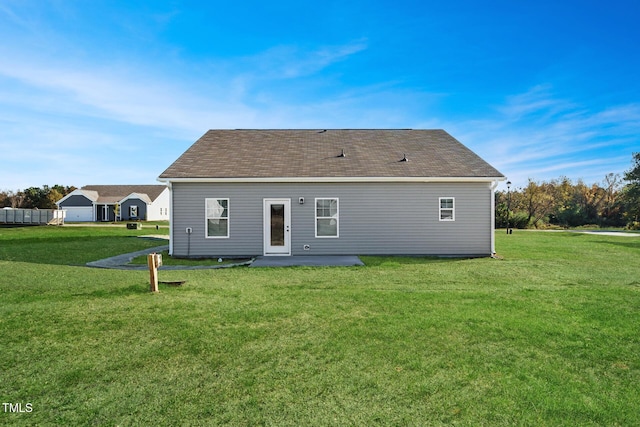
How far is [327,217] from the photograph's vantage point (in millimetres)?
13180

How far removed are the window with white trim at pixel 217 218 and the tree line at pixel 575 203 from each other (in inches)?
1093

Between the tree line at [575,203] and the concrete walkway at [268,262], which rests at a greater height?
A: the tree line at [575,203]

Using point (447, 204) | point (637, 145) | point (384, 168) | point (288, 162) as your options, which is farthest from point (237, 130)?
point (637, 145)

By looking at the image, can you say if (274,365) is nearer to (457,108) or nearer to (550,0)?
(550,0)

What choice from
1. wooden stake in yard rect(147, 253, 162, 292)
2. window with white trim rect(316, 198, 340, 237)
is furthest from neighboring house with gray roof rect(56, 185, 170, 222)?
wooden stake in yard rect(147, 253, 162, 292)

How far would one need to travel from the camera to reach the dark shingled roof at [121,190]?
5184 cm

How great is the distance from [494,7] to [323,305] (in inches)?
562

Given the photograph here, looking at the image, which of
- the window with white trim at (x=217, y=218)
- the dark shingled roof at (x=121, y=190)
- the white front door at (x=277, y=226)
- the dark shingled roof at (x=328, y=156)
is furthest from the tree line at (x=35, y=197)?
the white front door at (x=277, y=226)

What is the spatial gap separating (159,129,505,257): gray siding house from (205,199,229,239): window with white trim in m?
0.04

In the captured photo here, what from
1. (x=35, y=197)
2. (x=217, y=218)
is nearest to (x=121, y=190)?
(x=35, y=197)

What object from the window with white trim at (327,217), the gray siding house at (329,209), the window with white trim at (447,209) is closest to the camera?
the gray siding house at (329,209)

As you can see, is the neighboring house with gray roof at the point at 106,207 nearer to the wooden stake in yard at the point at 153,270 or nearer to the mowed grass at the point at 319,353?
the mowed grass at the point at 319,353

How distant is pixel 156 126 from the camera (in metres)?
21.2

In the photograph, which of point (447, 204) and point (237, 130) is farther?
point (237, 130)
